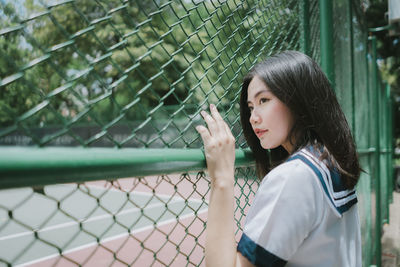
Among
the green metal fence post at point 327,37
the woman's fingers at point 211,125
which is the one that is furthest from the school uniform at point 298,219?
the green metal fence post at point 327,37

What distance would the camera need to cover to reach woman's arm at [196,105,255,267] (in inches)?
40.3

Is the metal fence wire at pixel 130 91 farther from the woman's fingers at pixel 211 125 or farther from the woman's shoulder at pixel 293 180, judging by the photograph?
the woman's shoulder at pixel 293 180

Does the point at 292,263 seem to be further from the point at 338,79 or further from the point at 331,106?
the point at 338,79

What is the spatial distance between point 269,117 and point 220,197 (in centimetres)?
37

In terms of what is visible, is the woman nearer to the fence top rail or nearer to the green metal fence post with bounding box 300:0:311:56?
the fence top rail

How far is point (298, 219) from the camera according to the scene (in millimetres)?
963

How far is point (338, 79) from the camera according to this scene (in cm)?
263

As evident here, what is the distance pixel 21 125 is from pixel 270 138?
2.87 feet

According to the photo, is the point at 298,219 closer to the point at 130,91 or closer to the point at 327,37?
the point at 130,91

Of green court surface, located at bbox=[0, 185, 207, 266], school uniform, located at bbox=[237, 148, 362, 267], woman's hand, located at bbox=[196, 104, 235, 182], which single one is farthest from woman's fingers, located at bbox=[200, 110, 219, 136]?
green court surface, located at bbox=[0, 185, 207, 266]

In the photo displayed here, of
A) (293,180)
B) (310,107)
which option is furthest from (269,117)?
(293,180)

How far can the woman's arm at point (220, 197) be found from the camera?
102cm

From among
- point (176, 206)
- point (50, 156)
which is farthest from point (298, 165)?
point (176, 206)

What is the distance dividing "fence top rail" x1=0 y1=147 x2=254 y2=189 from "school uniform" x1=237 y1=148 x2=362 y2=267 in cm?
29
